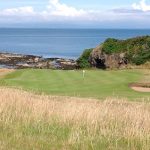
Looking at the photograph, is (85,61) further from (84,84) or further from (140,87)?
(140,87)

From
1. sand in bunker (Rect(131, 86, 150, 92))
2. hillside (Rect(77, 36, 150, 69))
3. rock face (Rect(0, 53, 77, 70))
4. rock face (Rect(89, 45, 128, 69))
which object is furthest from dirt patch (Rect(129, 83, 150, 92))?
rock face (Rect(0, 53, 77, 70))

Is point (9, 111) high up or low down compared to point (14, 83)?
up

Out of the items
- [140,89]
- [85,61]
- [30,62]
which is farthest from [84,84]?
[30,62]

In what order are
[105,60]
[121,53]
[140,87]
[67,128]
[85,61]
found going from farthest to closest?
[85,61] → [105,60] → [121,53] → [140,87] → [67,128]

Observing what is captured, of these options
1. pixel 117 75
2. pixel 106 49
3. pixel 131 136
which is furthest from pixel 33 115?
pixel 106 49

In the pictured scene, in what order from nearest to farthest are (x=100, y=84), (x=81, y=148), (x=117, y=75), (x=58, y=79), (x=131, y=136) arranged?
(x=81, y=148) → (x=131, y=136) → (x=100, y=84) → (x=58, y=79) → (x=117, y=75)

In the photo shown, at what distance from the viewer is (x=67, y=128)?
9891mm

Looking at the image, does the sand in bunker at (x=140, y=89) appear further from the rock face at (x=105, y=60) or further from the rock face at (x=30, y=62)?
the rock face at (x=30, y=62)

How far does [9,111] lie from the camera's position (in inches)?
442

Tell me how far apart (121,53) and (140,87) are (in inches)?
1134

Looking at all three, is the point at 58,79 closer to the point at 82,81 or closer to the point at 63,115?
the point at 82,81

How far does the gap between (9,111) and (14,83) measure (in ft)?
55.6

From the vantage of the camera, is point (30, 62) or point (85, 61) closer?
point (85, 61)

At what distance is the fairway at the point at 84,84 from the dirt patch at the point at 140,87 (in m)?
0.39
